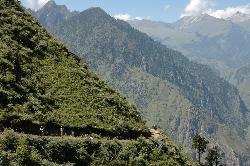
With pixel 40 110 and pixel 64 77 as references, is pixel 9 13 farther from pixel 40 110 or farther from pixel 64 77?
pixel 40 110

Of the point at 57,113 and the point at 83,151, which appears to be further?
the point at 57,113

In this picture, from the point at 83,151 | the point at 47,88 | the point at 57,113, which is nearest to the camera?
the point at 83,151

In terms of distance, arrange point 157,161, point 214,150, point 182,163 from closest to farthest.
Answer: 1. point 157,161
2. point 182,163
3. point 214,150

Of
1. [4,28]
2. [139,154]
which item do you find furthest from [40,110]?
[4,28]

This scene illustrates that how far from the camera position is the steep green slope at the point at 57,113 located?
58.3m

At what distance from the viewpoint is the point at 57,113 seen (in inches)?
2616

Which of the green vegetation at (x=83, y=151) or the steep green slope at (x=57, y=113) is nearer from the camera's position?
the green vegetation at (x=83, y=151)

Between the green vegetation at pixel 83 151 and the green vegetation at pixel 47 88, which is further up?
the green vegetation at pixel 47 88

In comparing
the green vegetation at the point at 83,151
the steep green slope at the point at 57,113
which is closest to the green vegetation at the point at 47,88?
the steep green slope at the point at 57,113

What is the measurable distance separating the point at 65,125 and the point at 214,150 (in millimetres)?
85338

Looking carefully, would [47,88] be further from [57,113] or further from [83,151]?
[83,151]

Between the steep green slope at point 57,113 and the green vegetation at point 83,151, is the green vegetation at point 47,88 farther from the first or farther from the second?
the green vegetation at point 83,151

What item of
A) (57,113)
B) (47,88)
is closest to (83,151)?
(57,113)

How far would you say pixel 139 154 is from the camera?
223ft
